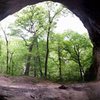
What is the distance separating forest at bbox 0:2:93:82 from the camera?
2450 centimetres

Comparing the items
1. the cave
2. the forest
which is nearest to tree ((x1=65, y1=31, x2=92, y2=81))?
the forest

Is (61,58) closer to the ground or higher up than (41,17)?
closer to the ground

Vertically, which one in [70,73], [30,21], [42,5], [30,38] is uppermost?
[42,5]

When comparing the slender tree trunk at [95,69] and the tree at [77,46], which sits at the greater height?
the tree at [77,46]

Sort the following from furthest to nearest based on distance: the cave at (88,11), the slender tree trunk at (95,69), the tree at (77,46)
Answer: the tree at (77,46), the slender tree trunk at (95,69), the cave at (88,11)

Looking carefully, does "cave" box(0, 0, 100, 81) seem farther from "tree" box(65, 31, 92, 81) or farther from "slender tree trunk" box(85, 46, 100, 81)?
"tree" box(65, 31, 92, 81)

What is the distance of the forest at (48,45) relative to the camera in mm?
24500

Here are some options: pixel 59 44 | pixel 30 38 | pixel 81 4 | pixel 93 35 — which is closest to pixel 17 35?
pixel 30 38

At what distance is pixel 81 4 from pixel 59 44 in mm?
9684

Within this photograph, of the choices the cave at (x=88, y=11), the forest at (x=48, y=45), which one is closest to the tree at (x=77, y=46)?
the forest at (x=48, y=45)

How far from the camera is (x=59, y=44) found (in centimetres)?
2425

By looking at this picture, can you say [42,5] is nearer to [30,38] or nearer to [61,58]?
[30,38]

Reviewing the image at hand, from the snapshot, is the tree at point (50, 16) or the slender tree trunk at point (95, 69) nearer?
the slender tree trunk at point (95, 69)

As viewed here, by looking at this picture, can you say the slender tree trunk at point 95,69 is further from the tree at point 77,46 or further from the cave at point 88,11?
the tree at point 77,46
